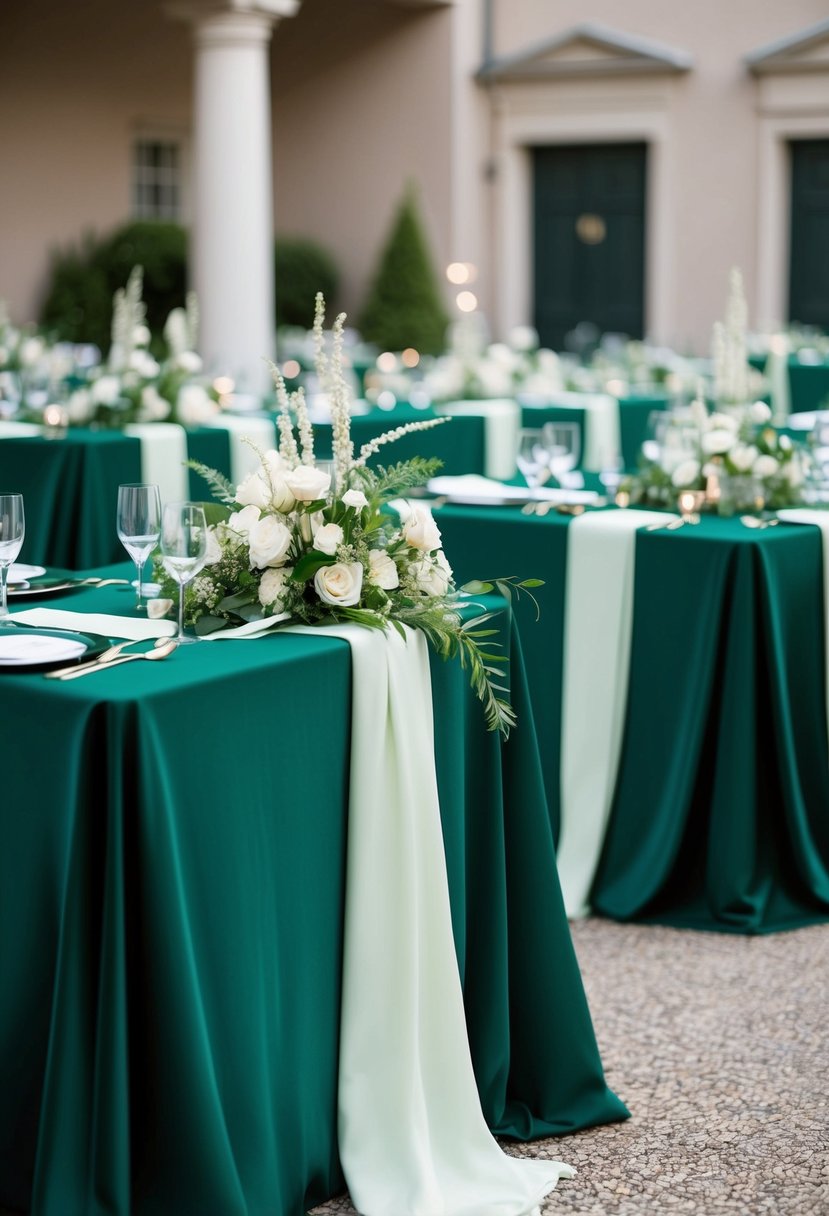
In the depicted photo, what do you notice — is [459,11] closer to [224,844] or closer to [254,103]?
[254,103]

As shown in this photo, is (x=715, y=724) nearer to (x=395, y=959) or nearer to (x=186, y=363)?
(x=395, y=959)

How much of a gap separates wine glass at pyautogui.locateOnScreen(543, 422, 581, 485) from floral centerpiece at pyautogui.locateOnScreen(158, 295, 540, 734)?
201cm

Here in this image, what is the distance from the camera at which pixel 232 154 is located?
12.3 m

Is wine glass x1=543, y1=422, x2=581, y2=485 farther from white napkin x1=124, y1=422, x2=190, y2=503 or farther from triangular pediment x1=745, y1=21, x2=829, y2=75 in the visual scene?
triangular pediment x1=745, y1=21, x2=829, y2=75

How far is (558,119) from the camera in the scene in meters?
17.0

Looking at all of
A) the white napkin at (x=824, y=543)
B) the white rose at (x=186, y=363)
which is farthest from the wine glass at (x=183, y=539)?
the white rose at (x=186, y=363)

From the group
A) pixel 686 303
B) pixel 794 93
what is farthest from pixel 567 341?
pixel 794 93

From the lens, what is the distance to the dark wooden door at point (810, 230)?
16.2 metres

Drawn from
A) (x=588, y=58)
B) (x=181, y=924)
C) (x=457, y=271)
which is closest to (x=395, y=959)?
(x=181, y=924)

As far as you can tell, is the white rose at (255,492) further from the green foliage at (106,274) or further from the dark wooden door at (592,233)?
the dark wooden door at (592,233)

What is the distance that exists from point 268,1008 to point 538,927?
72 centimetres

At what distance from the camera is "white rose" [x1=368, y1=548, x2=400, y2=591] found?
2.99 m

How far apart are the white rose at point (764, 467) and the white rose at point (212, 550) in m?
2.31

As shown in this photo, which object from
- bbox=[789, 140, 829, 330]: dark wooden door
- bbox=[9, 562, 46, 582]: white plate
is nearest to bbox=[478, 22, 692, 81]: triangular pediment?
bbox=[789, 140, 829, 330]: dark wooden door
